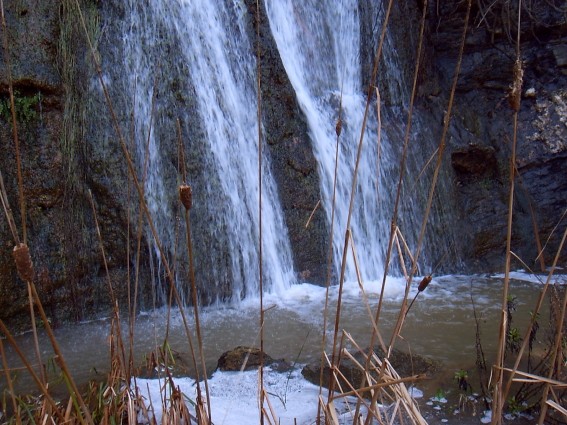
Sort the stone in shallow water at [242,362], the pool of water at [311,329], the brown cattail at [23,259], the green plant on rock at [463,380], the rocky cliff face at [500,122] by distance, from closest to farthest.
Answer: the brown cattail at [23,259]
the green plant on rock at [463,380]
the stone in shallow water at [242,362]
the pool of water at [311,329]
the rocky cliff face at [500,122]

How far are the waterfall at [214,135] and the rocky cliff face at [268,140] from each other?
0.08 m

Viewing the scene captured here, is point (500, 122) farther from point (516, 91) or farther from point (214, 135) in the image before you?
point (516, 91)

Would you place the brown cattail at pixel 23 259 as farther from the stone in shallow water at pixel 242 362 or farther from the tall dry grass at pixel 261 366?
the stone in shallow water at pixel 242 362

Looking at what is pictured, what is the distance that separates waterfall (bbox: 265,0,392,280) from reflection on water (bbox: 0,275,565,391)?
0.83 m

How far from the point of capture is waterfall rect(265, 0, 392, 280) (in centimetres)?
627

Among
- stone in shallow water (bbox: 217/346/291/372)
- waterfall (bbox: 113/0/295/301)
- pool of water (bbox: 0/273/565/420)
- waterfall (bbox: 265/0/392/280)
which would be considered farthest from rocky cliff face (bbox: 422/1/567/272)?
stone in shallow water (bbox: 217/346/291/372)

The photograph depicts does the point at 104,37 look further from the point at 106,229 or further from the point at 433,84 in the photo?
the point at 433,84

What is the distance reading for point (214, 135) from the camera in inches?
225

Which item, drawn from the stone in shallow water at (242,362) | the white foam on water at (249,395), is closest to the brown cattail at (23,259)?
the white foam on water at (249,395)

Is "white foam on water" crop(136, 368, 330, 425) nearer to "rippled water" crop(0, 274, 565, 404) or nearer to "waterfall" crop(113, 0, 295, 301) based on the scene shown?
"rippled water" crop(0, 274, 565, 404)

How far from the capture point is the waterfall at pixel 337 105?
6273 millimetres

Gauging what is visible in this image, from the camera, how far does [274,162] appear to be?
238 inches

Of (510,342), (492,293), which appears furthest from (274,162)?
(510,342)

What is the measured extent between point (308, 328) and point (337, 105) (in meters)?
3.29
